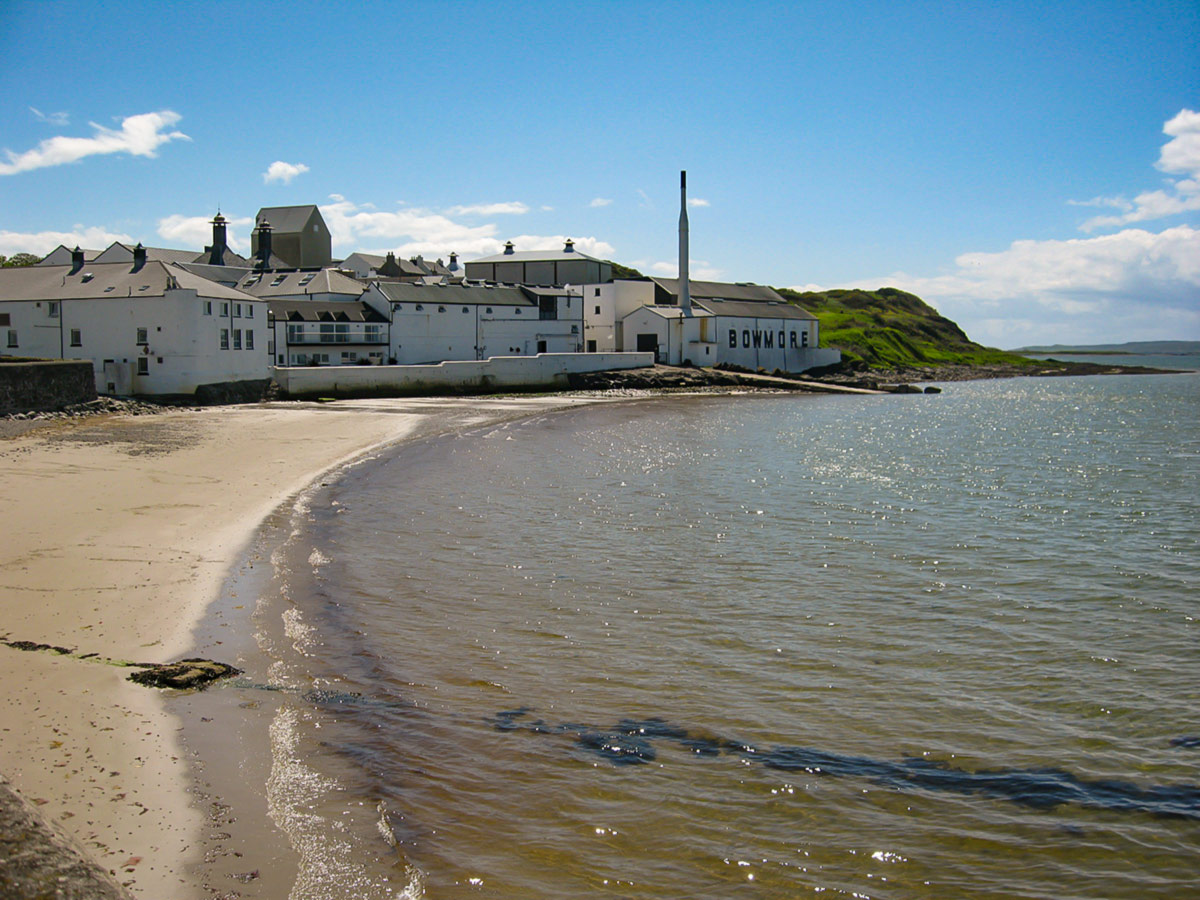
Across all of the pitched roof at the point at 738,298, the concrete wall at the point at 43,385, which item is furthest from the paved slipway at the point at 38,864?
the pitched roof at the point at 738,298

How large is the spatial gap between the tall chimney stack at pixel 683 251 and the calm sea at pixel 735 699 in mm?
65537

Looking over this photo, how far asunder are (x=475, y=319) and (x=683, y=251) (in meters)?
26.2

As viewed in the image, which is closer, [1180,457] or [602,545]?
[602,545]

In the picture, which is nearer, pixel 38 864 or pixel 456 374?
pixel 38 864

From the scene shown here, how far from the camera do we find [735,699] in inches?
385

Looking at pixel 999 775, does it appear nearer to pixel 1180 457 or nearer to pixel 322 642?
pixel 322 642

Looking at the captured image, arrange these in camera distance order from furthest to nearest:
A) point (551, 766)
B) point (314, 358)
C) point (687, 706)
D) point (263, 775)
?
point (314, 358) → point (687, 706) → point (551, 766) → point (263, 775)

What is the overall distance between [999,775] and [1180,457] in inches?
1291

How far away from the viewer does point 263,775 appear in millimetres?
7523

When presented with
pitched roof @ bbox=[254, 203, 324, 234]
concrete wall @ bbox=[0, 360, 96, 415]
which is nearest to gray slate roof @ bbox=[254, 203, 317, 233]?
pitched roof @ bbox=[254, 203, 324, 234]

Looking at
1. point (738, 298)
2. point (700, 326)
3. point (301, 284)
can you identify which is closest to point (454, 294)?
point (301, 284)

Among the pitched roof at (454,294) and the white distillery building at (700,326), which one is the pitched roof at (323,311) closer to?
the pitched roof at (454,294)

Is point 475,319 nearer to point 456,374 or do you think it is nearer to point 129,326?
point 456,374

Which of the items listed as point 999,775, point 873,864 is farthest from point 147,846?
point 999,775
